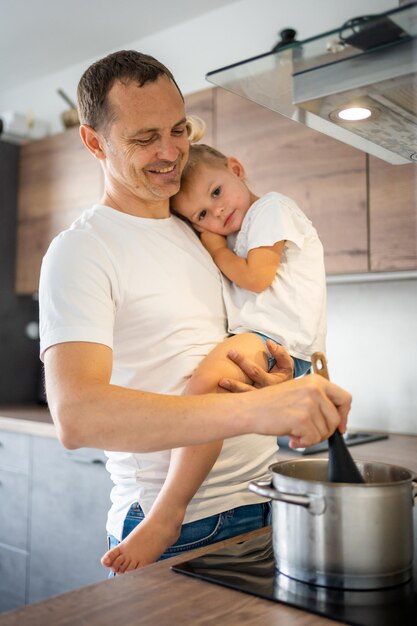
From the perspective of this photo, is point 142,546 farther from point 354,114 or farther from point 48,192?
point 48,192

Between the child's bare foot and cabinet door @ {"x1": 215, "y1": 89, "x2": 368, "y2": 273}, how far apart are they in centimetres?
132

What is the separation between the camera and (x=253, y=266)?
1.36 m

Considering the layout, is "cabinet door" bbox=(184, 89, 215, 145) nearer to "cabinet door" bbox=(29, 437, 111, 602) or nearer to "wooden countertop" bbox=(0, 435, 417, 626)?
"cabinet door" bbox=(29, 437, 111, 602)

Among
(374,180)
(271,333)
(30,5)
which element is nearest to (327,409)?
(271,333)

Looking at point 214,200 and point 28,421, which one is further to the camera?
point 28,421

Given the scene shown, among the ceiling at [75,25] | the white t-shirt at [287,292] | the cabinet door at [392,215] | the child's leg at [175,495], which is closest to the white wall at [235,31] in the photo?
the ceiling at [75,25]

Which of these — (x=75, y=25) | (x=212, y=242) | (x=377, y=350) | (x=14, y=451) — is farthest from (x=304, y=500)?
(x=75, y=25)

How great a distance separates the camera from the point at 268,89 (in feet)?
3.28

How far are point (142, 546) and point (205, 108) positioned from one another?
1.96 m

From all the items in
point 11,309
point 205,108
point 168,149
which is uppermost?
point 205,108

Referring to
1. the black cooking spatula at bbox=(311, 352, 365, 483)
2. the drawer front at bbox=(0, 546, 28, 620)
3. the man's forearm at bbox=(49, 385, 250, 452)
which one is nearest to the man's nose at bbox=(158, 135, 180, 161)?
the man's forearm at bbox=(49, 385, 250, 452)

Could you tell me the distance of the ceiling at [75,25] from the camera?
296cm

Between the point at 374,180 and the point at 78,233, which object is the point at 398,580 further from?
the point at 374,180

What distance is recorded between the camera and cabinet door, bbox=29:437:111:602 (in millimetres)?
2465
